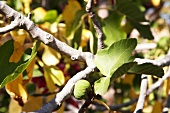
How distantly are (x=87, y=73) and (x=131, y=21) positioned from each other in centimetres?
60

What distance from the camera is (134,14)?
50.4 inches

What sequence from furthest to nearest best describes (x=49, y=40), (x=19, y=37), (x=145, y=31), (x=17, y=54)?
(x=145, y=31)
(x=19, y=37)
(x=17, y=54)
(x=49, y=40)

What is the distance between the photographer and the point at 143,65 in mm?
740

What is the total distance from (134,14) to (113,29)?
10 cm

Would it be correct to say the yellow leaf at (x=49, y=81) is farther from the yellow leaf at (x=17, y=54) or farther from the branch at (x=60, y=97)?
the branch at (x=60, y=97)

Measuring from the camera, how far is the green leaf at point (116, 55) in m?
0.73

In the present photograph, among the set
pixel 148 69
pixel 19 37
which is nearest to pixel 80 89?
pixel 148 69

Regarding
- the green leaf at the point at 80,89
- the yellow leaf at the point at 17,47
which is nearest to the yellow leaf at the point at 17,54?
the yellow leaf at the point at 17,47

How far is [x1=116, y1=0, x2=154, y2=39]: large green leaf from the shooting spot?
1.26 m

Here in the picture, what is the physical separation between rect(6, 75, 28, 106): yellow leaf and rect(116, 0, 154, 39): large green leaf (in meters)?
0.51

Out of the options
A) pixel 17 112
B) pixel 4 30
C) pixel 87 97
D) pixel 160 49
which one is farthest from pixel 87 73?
pixel 160 49

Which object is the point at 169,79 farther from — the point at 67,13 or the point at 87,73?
the point at 87,73

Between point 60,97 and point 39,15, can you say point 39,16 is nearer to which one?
point 39,15

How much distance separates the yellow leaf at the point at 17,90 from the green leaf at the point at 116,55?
22cm
